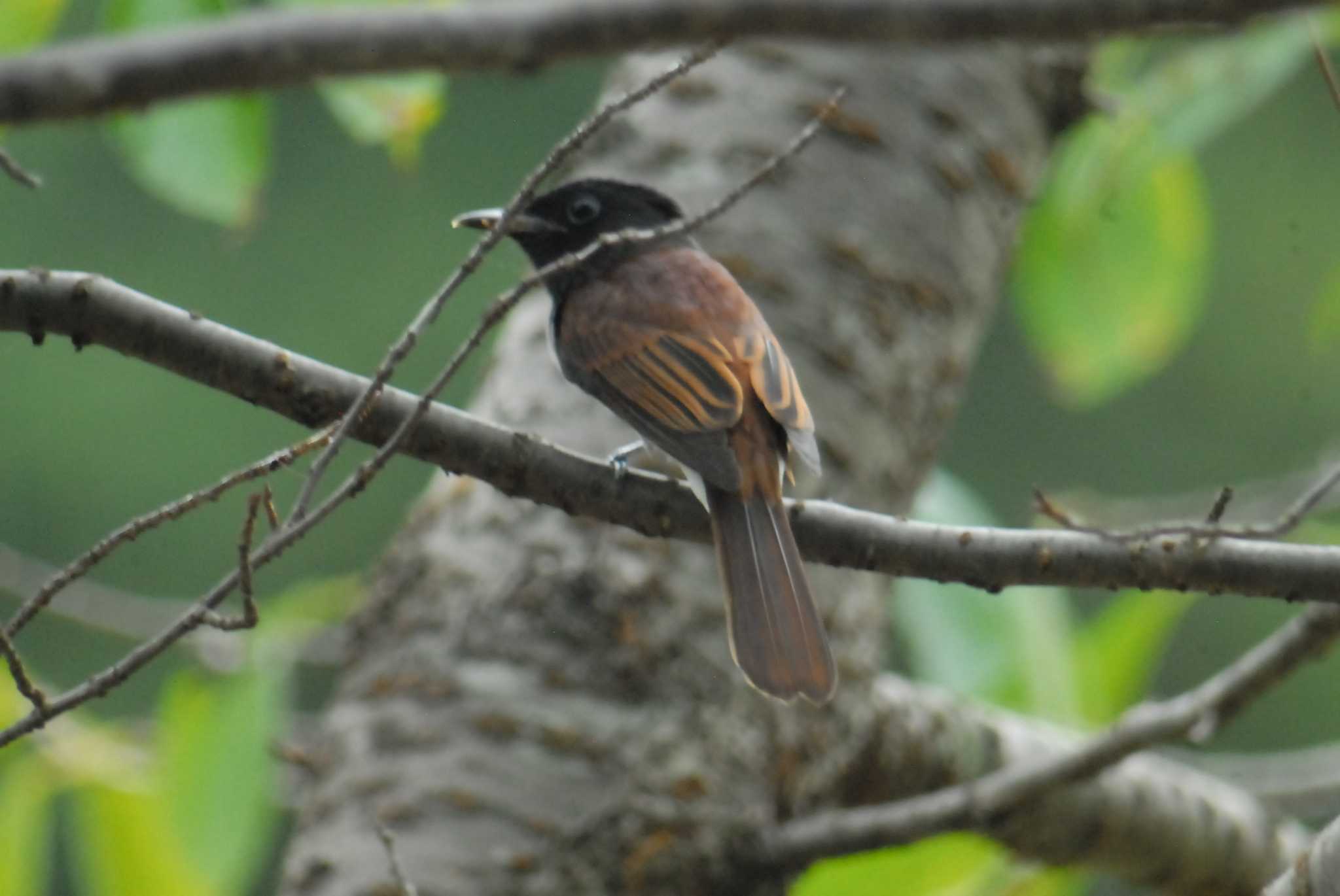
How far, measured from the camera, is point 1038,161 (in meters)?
4.38

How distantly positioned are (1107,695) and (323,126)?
1419cm

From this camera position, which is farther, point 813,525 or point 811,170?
point 811,170

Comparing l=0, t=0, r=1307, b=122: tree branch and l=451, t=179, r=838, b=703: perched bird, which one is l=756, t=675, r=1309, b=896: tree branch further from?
l=0, t=0, r=1307, b=122: tree branch

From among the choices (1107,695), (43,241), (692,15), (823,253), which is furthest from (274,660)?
(43,241)

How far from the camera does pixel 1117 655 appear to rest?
4.24 m

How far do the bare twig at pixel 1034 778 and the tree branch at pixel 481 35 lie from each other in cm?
227

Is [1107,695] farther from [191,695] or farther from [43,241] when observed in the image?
[43,241]

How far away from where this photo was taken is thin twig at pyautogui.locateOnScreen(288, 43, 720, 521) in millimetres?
1812


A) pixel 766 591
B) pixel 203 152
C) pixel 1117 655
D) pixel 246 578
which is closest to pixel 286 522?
pixel 246 578

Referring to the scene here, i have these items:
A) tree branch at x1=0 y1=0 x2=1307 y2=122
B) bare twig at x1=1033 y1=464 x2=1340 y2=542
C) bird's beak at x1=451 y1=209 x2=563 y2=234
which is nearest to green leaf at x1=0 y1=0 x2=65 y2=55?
bird's beak at x1=451 y1=209 x2=563 y2=234

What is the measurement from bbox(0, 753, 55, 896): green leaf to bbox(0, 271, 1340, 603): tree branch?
6.06 feet

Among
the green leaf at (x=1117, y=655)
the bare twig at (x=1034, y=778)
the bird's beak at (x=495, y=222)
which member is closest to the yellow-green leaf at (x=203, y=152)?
the bird's beak at (x=495, y=222)

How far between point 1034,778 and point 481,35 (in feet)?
8.31

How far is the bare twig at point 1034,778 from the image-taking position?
3.07 meters
